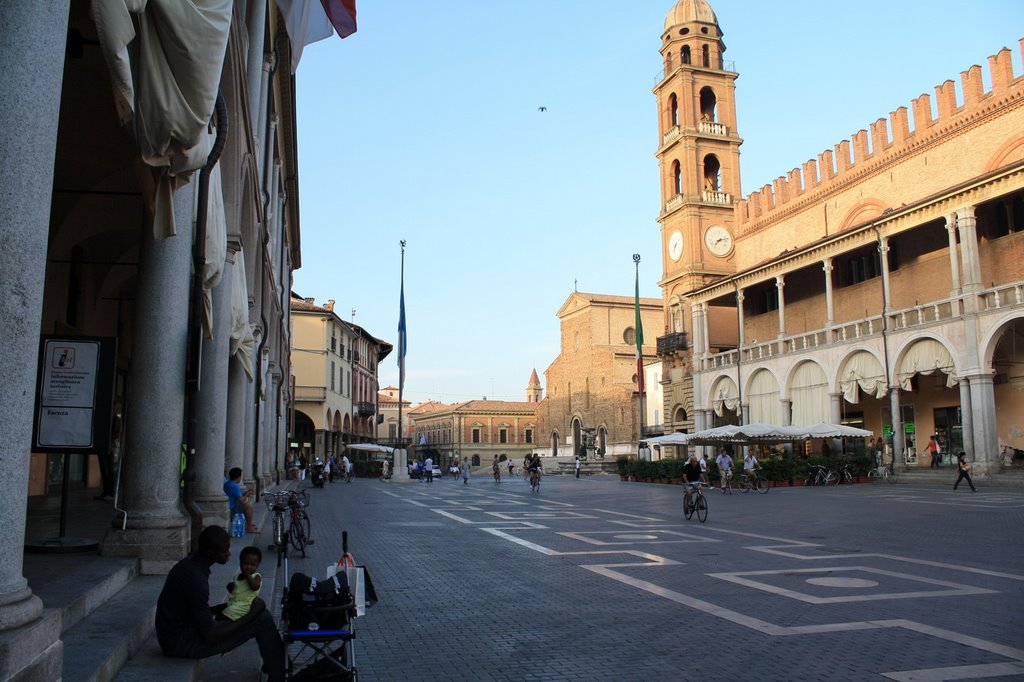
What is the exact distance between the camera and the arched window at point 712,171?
51500mm

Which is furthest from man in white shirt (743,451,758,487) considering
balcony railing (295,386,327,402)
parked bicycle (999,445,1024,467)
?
balcony railing (295,386,327,402)

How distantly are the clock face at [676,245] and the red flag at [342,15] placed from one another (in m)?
41.8

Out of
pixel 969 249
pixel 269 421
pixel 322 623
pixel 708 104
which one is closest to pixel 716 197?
pixel 708 104

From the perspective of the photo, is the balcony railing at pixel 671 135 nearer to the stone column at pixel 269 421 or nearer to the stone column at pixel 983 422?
the stone column at pixel 983 422

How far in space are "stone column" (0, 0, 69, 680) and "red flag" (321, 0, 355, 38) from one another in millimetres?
7644

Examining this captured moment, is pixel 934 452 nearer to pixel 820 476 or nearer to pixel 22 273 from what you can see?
pixel 820 476

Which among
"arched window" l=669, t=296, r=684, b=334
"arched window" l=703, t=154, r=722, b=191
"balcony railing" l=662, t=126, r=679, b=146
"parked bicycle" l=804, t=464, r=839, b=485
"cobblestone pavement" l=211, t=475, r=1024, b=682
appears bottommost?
"cobblestone pavement" l=211, t=475, r=1024, b=682

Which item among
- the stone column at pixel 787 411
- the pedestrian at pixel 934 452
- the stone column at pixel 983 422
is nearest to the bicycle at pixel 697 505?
the stone column at pixel 983 422

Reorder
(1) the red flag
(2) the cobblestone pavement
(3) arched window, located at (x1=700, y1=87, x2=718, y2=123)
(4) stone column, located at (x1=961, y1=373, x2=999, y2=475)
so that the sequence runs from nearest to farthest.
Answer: (2) the cobblestone pavement < (1) the red flag < (4) stone column, located at (x1=961, y1=373, x2=999, y2=475) < (3) arched window, located at (x1=700, y1=87, x2=718, y2=123)

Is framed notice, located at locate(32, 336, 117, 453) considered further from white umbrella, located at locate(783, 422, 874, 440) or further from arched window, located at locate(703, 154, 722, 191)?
arched window, located at locate(703, 154, 722, 191)

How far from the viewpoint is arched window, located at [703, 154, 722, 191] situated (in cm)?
5150

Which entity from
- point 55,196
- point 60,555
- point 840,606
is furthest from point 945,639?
point 55,196

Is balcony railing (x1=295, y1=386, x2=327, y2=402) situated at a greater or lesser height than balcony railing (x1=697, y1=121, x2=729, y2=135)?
lesser

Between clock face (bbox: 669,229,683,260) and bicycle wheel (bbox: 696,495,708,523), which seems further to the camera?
clock face (bbox: 669,229,683,260)
